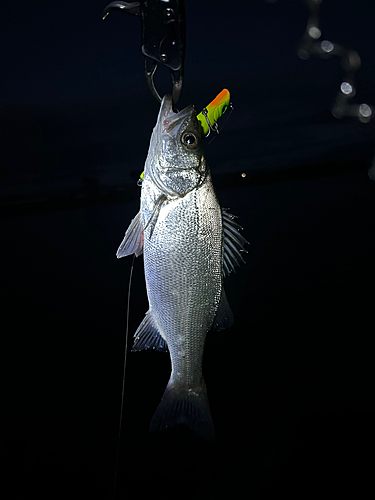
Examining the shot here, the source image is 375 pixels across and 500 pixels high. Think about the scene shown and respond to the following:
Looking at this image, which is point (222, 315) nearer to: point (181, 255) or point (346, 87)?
point (181, 255)

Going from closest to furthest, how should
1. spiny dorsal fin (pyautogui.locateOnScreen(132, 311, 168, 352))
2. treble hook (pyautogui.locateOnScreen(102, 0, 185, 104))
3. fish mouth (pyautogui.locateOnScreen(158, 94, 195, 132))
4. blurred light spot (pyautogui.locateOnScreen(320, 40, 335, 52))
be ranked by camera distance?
treble hook (pyautogui.locateOnScreen(102, 0, 185, 104))
fish mouth (pyautogui.locateOnScreen(158, 94, 195, 132))
spiny dorsal fin (pyautogui.locateOnScreen(132, 311, 168, 352))
blurred light spot (pyautogui.locateOnScreen(320, 40, 335, 52))

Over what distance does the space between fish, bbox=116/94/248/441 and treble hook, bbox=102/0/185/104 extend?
0.21 m

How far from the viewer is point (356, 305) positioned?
265 inches

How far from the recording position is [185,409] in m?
1.36

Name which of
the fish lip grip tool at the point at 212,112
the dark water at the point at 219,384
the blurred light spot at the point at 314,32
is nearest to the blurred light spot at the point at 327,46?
the blurred light spot at the point at 314,32

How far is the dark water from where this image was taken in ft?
11.9

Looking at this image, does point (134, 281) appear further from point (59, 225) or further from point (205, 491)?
point (59, 225)

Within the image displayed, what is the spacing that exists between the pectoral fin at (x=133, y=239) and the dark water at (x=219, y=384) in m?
3.56

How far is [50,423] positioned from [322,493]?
3899 mm

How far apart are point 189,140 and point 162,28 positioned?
0.40 metres

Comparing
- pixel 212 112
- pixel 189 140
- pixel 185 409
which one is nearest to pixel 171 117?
pixel 189 140

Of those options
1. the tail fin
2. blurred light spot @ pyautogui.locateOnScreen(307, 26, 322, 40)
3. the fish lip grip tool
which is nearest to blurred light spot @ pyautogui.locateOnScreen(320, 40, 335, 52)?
blurred light spot @ pyautogui.locateOnScreen(307, 26, 322, 40)

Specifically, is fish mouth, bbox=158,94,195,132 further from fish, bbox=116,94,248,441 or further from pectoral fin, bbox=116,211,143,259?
pectoral fin, bbox=116,211,143,259

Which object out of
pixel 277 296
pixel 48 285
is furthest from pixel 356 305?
pixel 48 285
